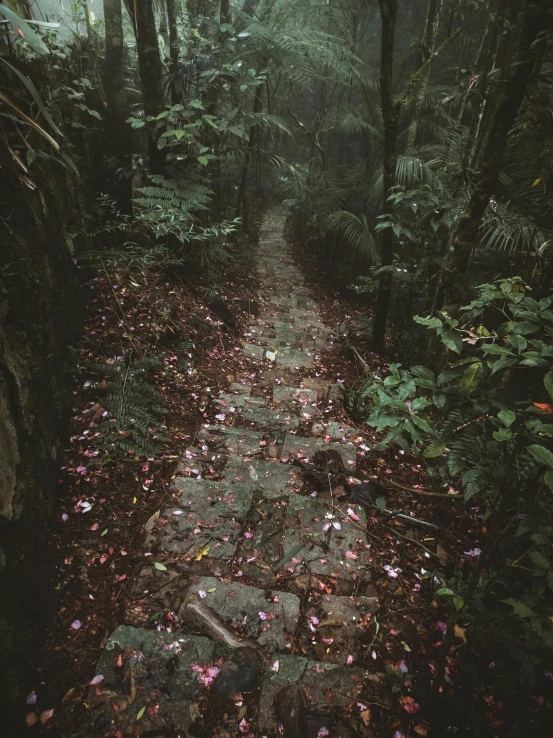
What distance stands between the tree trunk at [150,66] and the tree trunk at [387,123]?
1994 mm

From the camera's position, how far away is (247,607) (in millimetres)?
1745

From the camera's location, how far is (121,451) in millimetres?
2303

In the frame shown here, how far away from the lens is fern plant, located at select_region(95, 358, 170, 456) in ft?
7.59

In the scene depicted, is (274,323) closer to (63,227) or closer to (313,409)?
(313,409)

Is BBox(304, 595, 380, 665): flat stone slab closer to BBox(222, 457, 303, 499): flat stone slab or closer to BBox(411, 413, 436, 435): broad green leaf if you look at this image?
BBox(222, 457, 303, 499): flat stone slab

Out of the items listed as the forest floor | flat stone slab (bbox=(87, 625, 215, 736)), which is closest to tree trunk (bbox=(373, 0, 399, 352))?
the forest floor

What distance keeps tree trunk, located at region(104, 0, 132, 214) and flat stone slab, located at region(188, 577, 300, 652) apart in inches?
145

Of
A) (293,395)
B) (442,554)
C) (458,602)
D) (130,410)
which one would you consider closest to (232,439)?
(130,410)

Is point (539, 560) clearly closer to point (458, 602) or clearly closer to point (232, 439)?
point (458, 602)

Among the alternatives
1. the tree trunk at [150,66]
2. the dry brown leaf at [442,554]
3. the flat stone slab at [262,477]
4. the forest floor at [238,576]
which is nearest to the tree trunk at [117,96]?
the tree trunk at [150,66]

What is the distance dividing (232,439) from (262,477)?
16.9 inches

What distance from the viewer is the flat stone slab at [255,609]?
1.66 meters

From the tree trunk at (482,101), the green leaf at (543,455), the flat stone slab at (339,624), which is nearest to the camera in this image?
the green leaf at (543,455)

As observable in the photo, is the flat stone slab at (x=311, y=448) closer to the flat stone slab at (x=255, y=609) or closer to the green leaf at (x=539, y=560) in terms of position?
the flat stone slab at (x=255, y=609)
